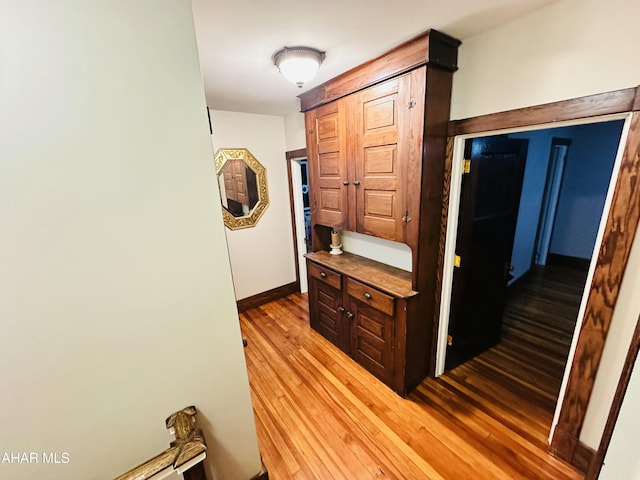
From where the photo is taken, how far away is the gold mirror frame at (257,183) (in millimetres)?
2936

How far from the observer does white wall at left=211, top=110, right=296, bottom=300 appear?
3.00 m

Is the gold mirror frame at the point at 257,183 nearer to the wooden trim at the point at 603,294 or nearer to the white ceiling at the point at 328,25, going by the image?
the white ceiling at the point at 328,25

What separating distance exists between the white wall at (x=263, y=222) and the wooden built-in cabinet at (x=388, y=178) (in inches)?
38.4

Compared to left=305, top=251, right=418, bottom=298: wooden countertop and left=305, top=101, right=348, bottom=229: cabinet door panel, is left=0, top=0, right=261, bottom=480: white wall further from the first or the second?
left=305, top=101, right=348, bottom=229: cabinet door panel

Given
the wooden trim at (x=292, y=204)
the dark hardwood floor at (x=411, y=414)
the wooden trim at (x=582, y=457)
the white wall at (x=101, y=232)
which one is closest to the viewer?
the white wall at (x=101, y=232)

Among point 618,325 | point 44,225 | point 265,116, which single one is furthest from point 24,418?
point 265,116

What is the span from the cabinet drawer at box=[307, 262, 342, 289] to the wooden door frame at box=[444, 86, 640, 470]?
1.48m

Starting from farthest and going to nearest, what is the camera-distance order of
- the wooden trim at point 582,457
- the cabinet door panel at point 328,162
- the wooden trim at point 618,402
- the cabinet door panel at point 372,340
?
the cabinet door panel at point 328,162 → the cabinet door panel at point 372,340 → the wooden trim at point 582,457 → the wooden trim at point 618,402

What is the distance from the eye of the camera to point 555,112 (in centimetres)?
128

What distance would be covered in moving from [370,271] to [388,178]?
830 mm

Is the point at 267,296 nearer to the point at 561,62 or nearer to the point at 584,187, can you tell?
the point at 561,62

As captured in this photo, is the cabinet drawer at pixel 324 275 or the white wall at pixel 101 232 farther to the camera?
the cabinet drawer at pixel 324 275

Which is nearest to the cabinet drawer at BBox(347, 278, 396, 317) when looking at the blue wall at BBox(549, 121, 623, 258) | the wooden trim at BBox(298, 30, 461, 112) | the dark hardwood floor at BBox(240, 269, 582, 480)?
the dark hardwood floor at BBox(240, 269, 582, 480)

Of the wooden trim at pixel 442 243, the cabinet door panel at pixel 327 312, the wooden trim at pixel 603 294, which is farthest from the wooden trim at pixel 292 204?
the wooden trim at pixel 603 294
